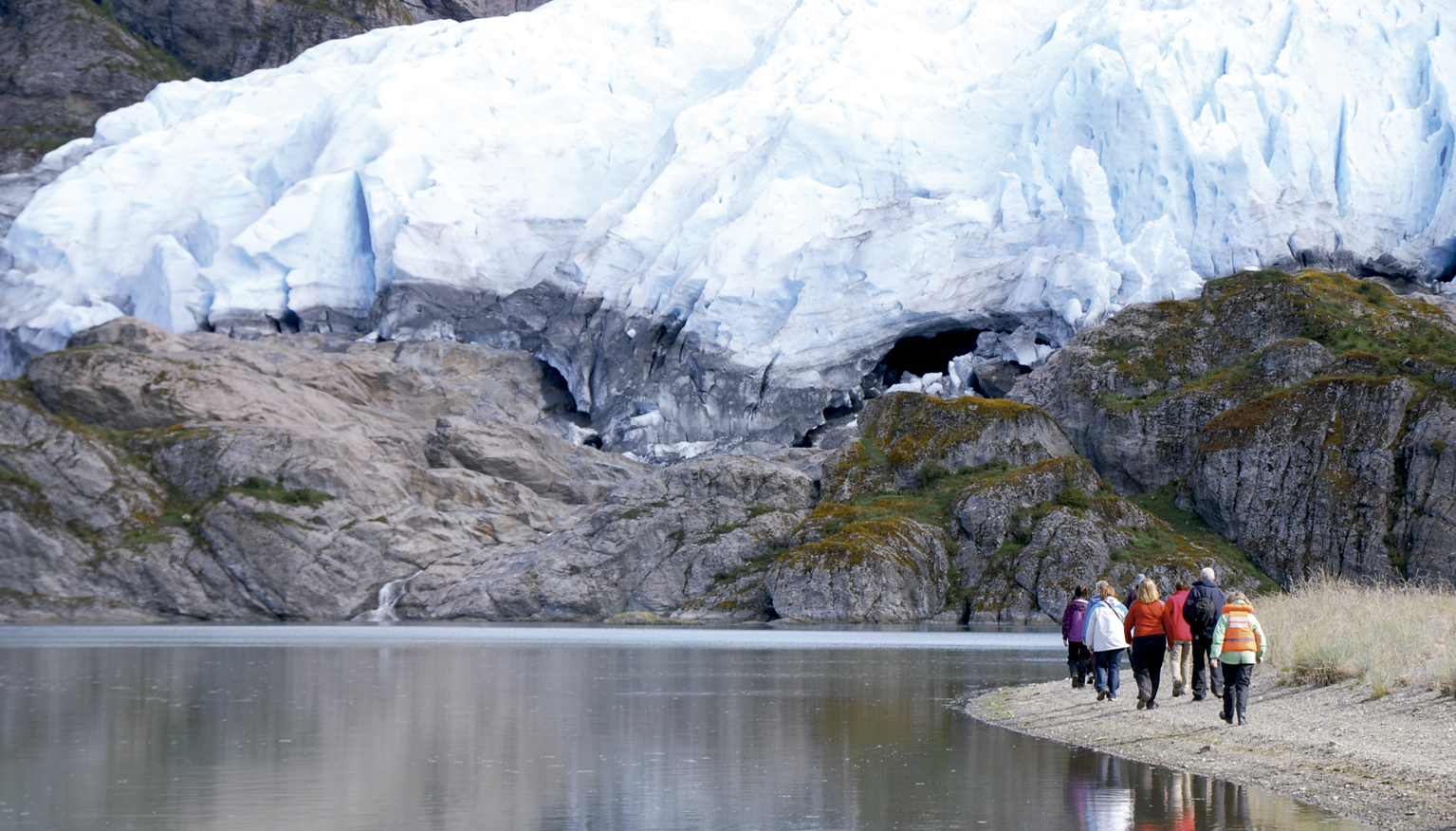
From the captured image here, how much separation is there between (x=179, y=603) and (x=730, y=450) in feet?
94.8

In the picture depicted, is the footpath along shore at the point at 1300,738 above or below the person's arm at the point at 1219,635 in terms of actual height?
below

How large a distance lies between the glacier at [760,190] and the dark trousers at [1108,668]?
190 feet

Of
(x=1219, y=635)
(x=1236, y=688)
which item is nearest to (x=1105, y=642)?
(x=1219, y=635)

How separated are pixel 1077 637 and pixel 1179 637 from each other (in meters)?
1.92

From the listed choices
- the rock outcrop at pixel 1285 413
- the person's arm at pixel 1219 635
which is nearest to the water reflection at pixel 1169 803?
the person's arm at pixel 1219 635

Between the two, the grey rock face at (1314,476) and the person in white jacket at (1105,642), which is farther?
→ the grey rock face at (1314,476)

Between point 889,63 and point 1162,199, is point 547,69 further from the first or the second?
point 1162,199

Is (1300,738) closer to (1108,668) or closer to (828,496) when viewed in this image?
(1108,668)

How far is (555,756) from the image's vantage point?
1559cm

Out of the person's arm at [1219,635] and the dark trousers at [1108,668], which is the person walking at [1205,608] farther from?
the dark trousers at [1108,668]

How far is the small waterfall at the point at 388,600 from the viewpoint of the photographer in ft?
215

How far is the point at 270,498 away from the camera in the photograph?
6825 cm

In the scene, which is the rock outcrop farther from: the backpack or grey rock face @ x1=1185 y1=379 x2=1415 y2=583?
the backpack

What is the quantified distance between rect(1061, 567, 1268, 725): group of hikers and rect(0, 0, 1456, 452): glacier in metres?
57.5
